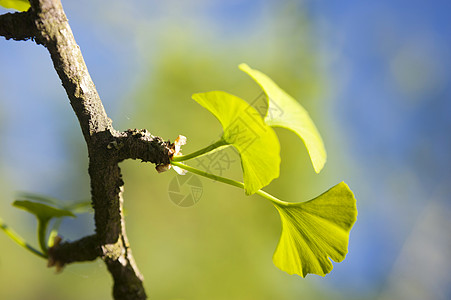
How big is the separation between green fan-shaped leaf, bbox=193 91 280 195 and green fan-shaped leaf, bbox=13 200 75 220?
229mm

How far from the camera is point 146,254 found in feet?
5.67

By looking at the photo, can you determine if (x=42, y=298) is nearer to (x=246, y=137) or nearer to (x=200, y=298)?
(x=200, y=298)

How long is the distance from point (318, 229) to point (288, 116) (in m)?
0.09

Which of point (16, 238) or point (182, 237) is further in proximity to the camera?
point (182, 237)

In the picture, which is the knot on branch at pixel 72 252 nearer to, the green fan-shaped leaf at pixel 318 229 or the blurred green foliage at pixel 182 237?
the green fan-shaped leaf at pixel 318 229

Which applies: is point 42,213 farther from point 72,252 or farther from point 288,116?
point 288,116

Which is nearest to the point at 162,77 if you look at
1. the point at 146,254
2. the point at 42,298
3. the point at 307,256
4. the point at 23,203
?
the point at 146,254

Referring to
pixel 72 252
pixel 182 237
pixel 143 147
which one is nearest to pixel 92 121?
pixel 143 147

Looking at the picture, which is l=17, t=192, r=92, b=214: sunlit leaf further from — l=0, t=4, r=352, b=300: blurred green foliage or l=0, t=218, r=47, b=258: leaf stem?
l=0, t=4, r=352, b=300: blurred green foliage

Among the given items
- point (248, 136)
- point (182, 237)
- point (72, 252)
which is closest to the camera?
point (248, 136)

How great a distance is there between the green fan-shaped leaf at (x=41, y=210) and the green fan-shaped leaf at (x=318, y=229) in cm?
23

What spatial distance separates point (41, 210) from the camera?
0.35 metres

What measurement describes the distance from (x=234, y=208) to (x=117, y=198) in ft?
5.26

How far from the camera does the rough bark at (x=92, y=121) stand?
8.8 inches
